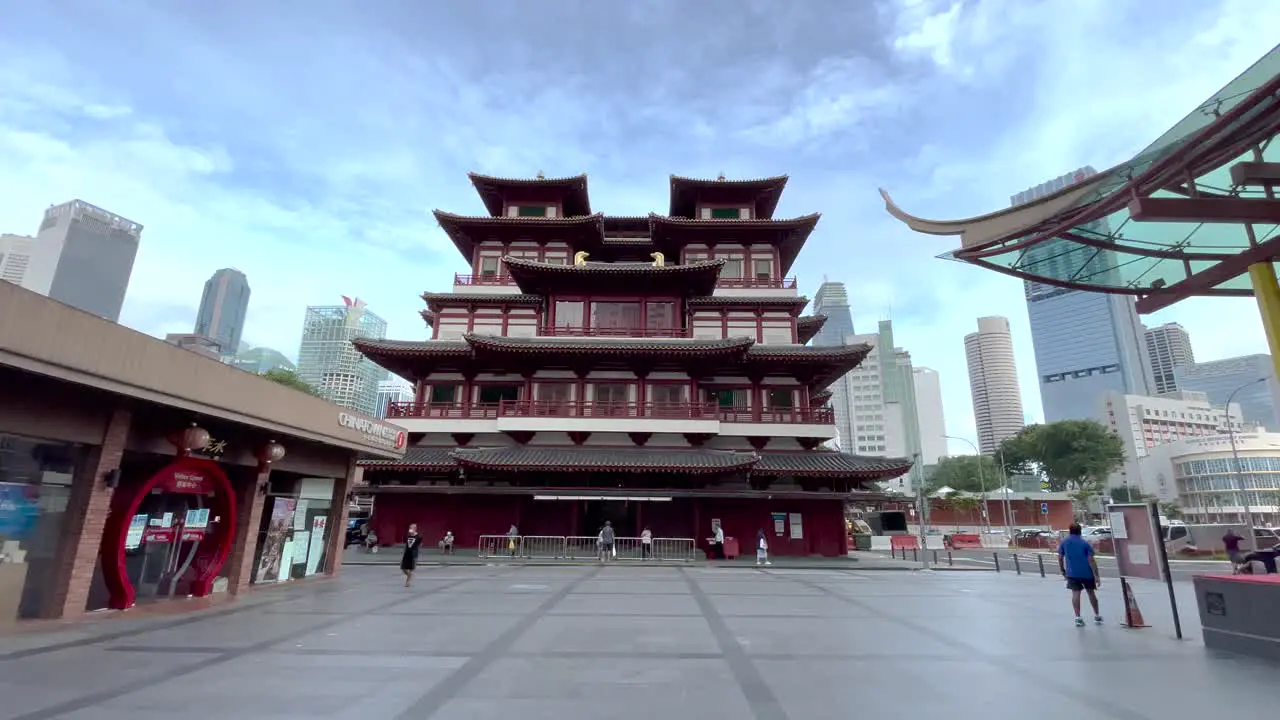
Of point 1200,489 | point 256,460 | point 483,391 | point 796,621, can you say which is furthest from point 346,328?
point 1200,489

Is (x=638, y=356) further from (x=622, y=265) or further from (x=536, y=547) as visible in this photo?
(x=536, y=547)

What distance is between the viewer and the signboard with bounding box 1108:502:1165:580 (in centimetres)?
1680

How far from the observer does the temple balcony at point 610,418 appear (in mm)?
28281

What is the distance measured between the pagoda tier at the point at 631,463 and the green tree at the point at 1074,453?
180 feet

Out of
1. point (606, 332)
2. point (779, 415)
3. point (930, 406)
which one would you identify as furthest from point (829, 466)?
point (930, 406)

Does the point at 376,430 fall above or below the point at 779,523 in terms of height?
above

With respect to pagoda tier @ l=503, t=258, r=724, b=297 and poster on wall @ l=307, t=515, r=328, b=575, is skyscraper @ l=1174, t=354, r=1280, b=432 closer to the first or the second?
pagoda tier @ l=503, t=258, r=724, b=297

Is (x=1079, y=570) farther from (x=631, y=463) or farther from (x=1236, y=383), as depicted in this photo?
(x=1236, y=383)

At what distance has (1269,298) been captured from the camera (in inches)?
412

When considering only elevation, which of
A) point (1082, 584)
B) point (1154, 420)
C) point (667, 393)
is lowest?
point (1082, 584)

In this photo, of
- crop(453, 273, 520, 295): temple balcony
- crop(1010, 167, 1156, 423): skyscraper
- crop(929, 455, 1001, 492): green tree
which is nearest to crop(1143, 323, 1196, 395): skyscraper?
crop(1010, 167, 1156, 423): skyscraper

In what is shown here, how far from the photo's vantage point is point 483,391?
30.3 metres

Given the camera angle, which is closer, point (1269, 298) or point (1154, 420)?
point (1269, 298)

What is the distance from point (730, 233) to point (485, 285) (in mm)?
14546
